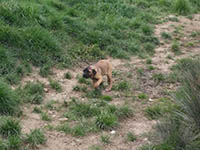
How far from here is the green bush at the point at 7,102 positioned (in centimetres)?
601

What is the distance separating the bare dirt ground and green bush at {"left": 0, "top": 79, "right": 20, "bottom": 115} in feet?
0.77

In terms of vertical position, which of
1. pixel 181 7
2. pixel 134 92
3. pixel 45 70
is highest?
pixel 45 70

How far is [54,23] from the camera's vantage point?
9.73 m

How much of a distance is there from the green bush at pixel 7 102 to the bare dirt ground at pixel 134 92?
235 millimetres

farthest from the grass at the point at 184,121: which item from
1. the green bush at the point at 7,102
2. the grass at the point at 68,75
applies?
the grass at the point at 68,75

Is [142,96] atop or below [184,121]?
below

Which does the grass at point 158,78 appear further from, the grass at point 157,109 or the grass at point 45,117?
the grass at point 45,117

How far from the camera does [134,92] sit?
776 centimetres

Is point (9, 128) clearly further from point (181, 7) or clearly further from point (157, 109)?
point (181, 7)

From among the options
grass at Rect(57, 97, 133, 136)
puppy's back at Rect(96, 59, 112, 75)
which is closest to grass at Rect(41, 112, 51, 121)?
grass at Rect(57, 97, 133, 136)

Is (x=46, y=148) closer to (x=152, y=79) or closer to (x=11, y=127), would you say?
(x=11, y=127)

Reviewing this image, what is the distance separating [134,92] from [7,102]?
2.99m

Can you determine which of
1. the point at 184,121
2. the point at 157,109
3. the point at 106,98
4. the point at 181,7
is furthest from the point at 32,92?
the point at 181,7

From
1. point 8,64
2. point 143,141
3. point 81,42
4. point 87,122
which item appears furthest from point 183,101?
point 81,42
